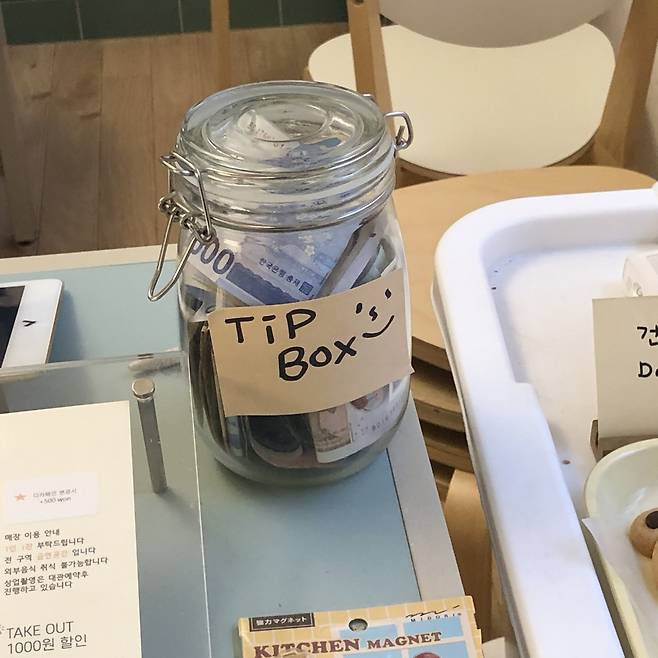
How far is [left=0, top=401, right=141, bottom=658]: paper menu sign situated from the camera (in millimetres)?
372

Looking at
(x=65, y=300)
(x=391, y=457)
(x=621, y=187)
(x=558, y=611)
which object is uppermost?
(x=621, y=187)

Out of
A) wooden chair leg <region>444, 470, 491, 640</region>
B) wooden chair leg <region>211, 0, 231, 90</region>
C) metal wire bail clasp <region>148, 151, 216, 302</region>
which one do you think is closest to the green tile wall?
wooden chair leg <region>211, 0, 231, 90</region>

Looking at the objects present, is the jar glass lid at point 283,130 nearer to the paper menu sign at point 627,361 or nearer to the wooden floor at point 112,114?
the paper menu sign at point 627,361

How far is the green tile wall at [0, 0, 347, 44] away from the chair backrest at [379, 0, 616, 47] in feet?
5.02

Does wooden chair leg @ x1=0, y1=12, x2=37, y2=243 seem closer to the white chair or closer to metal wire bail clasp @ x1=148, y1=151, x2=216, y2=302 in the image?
the white chair

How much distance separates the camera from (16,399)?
17.5 inches

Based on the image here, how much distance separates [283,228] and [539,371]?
169mm

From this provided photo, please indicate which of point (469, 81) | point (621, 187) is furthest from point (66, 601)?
point (469, 81)

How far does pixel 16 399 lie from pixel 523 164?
2.89 ft

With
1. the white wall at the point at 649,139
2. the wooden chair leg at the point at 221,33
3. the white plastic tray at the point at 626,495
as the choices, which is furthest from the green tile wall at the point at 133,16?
the white plastic tray at the point at 626,495

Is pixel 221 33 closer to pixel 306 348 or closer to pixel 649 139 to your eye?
pixel 649 139

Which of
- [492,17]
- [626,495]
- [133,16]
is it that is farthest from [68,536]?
[133,16]

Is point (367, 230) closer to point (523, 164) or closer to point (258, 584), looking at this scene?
point (258, 584)

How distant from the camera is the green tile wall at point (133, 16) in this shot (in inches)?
95.9
